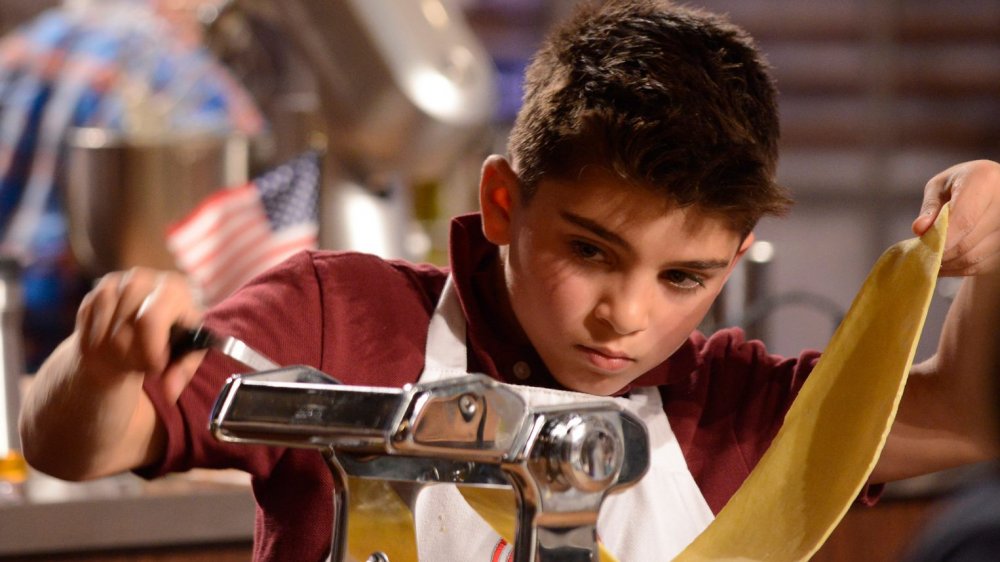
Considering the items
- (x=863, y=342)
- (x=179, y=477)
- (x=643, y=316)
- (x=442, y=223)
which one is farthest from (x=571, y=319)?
(x=442, y=223)

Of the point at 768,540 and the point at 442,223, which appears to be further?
the point at 442,223

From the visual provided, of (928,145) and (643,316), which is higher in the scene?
(643,316)

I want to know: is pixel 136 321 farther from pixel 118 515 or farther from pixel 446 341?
pixel 118 515

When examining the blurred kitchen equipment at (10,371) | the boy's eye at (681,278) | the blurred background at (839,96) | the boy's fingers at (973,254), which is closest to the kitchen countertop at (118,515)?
the blurred kitchen equipment at (10,371)

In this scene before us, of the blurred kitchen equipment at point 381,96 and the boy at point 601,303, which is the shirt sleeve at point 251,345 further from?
the blurred kitchen equipment at point 381,96

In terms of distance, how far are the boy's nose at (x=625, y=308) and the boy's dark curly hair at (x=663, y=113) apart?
65 mm

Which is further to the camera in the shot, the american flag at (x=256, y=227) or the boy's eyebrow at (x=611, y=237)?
the american flag at (x=256, y=227)

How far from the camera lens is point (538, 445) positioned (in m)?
0.53

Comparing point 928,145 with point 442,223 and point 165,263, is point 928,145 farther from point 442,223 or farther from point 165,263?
point 165,263

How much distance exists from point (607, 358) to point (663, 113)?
0.15 m

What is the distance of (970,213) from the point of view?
34.6 inches

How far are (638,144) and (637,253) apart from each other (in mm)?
66

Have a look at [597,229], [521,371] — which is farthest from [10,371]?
[597,229]

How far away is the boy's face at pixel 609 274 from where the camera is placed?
2.68 feet
